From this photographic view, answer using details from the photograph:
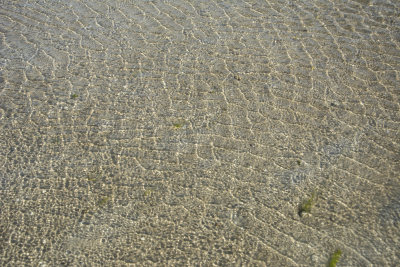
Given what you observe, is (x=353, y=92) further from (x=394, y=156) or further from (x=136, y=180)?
(x=136, y=180)

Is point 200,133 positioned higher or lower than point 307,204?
lower

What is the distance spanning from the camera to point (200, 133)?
113 inches

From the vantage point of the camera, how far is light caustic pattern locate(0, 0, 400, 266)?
227 cm

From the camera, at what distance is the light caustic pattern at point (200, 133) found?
7.43ft

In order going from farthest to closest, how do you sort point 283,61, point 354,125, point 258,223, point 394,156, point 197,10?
1. point 197,10
2. point 283,61
3. point 354,125
4. point 394,156
5. point 258,223

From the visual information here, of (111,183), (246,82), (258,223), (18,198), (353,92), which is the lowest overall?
(18,198)

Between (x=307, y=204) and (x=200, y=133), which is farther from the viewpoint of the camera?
(x=200, y=133)

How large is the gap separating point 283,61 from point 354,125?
2.76 ft

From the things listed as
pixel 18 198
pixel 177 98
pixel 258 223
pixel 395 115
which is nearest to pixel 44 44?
pixel 177 98

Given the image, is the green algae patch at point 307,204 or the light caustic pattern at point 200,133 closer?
the light caustic pattern at point 200,133

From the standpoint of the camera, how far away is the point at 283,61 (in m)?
3.48

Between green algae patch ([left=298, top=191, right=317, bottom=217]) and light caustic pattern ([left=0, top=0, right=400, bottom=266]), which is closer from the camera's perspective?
light caustic pattern ([left=0, top=0, right=400, bottom=266])

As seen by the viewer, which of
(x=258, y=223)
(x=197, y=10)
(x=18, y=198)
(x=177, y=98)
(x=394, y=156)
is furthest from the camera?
(x=197, y=10)

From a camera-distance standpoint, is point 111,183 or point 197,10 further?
point 197,10
